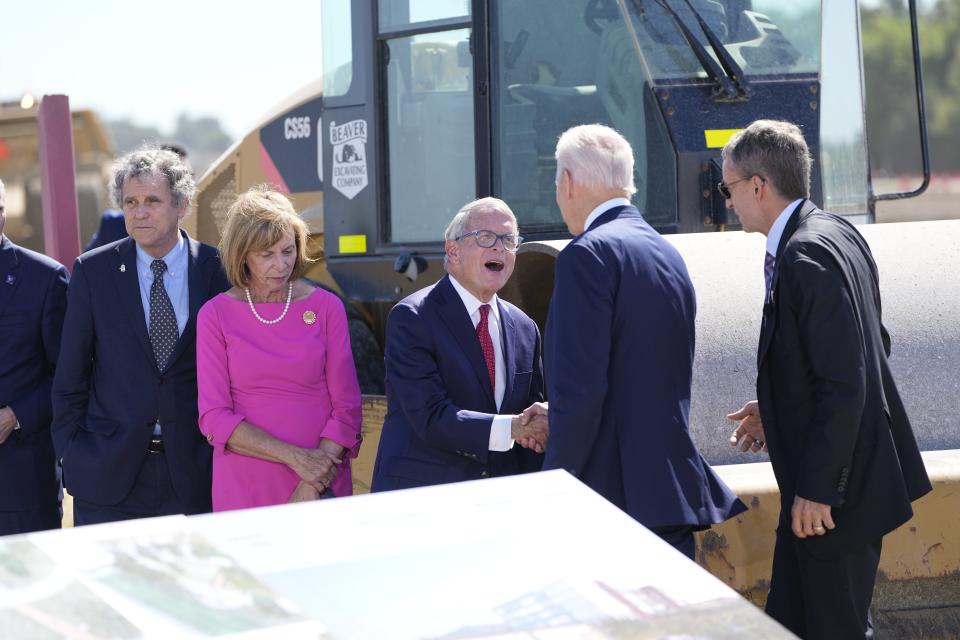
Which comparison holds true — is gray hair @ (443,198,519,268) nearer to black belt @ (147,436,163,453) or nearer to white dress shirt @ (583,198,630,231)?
white dress shirt @ (583,198,630,231)

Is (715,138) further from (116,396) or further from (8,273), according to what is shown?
(8,273)

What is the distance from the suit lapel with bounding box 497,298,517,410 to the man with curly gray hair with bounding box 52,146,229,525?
97cm

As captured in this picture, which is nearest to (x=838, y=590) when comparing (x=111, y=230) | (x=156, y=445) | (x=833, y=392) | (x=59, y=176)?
(x=833, y=392)

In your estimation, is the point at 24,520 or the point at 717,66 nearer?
the point at 24,520

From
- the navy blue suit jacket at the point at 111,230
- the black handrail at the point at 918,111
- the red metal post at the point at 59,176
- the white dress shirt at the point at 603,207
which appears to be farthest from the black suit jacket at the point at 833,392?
the red metal post at the point at 59,176

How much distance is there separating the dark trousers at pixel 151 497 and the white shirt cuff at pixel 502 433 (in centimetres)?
105

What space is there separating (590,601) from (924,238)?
105 inches

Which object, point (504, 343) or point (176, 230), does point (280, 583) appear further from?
point (176, 230)

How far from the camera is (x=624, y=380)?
300 cm

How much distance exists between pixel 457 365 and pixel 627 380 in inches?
23.7

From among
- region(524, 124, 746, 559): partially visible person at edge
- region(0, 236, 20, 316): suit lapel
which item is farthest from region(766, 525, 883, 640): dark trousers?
region(0, 236, 20, 316): suit lapel

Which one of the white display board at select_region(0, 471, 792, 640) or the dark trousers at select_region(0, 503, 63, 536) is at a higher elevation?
the white display board at select_region(0, 471, 792, 640)

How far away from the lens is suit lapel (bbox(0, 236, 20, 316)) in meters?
4.04

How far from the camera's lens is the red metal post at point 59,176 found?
7.16m
